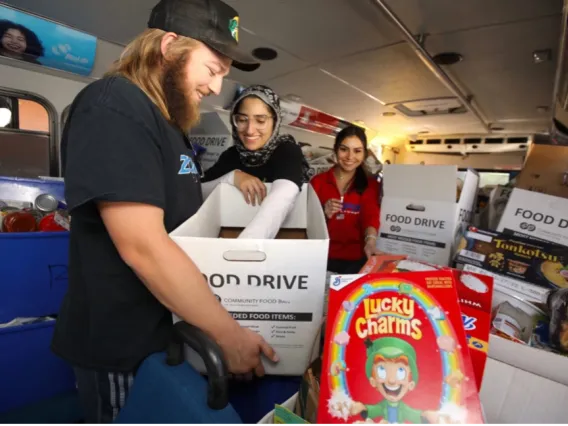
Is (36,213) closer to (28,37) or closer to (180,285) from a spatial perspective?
(180,285)

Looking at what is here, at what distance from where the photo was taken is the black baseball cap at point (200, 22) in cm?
77

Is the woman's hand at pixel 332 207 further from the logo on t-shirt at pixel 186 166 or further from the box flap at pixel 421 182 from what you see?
the logo on t-shirt at pixel 186 166

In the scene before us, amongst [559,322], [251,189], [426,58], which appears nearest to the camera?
[559,322]

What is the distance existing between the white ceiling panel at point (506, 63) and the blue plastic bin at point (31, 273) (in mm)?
3244

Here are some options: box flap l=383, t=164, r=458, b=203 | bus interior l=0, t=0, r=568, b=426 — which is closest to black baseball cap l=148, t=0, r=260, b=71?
box flap l=383, t=164, r=458, b=203

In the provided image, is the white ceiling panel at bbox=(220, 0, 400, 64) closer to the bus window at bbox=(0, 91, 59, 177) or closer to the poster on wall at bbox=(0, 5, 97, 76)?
the poster on wall at bbox=(0, 5, 97, 76)

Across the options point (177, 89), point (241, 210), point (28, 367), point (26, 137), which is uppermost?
point (177, 89)

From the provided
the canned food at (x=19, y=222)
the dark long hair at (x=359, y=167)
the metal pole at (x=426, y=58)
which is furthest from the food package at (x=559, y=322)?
the metal pole at (x=426, y=58)

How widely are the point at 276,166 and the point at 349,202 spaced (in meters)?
1.00

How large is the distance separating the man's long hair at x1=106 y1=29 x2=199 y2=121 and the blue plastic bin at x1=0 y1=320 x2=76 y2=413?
1.44 m

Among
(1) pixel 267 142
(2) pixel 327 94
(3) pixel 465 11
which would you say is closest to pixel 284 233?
(1) pixel 267 142

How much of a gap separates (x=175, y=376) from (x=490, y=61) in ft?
12.9

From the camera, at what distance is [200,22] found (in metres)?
0.78

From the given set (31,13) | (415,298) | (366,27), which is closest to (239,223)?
(415,298)
